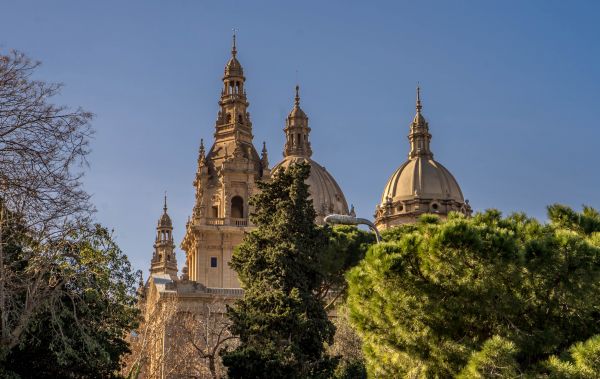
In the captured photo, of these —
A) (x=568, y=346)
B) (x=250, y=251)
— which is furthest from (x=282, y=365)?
(x=568, y=346)

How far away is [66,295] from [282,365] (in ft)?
27.9

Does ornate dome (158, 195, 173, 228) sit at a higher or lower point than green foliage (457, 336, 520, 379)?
higher

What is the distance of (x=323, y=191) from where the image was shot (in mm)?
94562

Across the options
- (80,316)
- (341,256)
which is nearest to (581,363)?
(80,316)

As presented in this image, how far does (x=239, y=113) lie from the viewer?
95.6 m

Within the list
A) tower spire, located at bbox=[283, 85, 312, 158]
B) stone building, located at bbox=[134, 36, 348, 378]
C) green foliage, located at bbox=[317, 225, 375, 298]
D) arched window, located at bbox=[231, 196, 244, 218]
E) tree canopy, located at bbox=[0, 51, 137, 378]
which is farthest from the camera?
tower spire, located at bbox=[283, 85, 312, 158]

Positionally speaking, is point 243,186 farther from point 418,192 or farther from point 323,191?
point 418,192

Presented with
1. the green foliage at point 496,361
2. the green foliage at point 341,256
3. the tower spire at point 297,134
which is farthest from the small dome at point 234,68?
the green foliage at point 496,361

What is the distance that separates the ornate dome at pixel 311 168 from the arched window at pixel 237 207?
162 inches

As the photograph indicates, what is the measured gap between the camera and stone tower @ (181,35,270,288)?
86.3 m

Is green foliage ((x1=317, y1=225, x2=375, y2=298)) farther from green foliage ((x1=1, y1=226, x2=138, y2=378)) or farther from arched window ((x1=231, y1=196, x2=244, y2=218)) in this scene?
arched window ((x1=231, y1=196, x2=244, y2=218))

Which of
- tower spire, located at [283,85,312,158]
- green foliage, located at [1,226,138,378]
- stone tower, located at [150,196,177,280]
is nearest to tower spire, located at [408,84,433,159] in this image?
tower spire, located at [283,85,312,158]

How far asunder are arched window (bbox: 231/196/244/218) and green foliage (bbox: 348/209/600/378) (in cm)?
6228

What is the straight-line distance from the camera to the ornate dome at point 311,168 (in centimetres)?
9350
